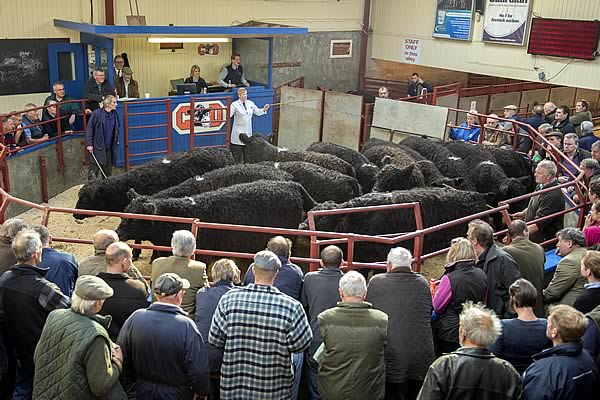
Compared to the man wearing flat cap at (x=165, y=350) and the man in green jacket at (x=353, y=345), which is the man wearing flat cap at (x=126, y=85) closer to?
the man wearing flat cap at (x=165, y=350)

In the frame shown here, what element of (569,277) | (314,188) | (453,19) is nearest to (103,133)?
(314,188)

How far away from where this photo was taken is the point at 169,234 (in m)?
8.90

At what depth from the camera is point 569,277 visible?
5.57m

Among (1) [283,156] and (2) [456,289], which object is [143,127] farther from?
(2) [456,289]

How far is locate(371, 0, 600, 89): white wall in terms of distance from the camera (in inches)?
594

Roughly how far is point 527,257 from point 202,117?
9910 millimetres

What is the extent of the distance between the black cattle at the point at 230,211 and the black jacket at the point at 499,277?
4264 mm

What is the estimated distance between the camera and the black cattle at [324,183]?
10.6 m

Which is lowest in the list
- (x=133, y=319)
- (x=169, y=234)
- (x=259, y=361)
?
(x=169, y=234)

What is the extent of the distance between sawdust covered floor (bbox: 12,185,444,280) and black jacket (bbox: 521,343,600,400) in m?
4.97

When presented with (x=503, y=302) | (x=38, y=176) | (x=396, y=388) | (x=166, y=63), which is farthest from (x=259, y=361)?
(x=166, y=63)

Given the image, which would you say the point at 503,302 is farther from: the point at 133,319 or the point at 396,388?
the point at 133,319

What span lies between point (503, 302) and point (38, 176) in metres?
9.45

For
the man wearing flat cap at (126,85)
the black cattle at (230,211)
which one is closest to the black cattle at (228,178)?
the black cattle at (230,211)
